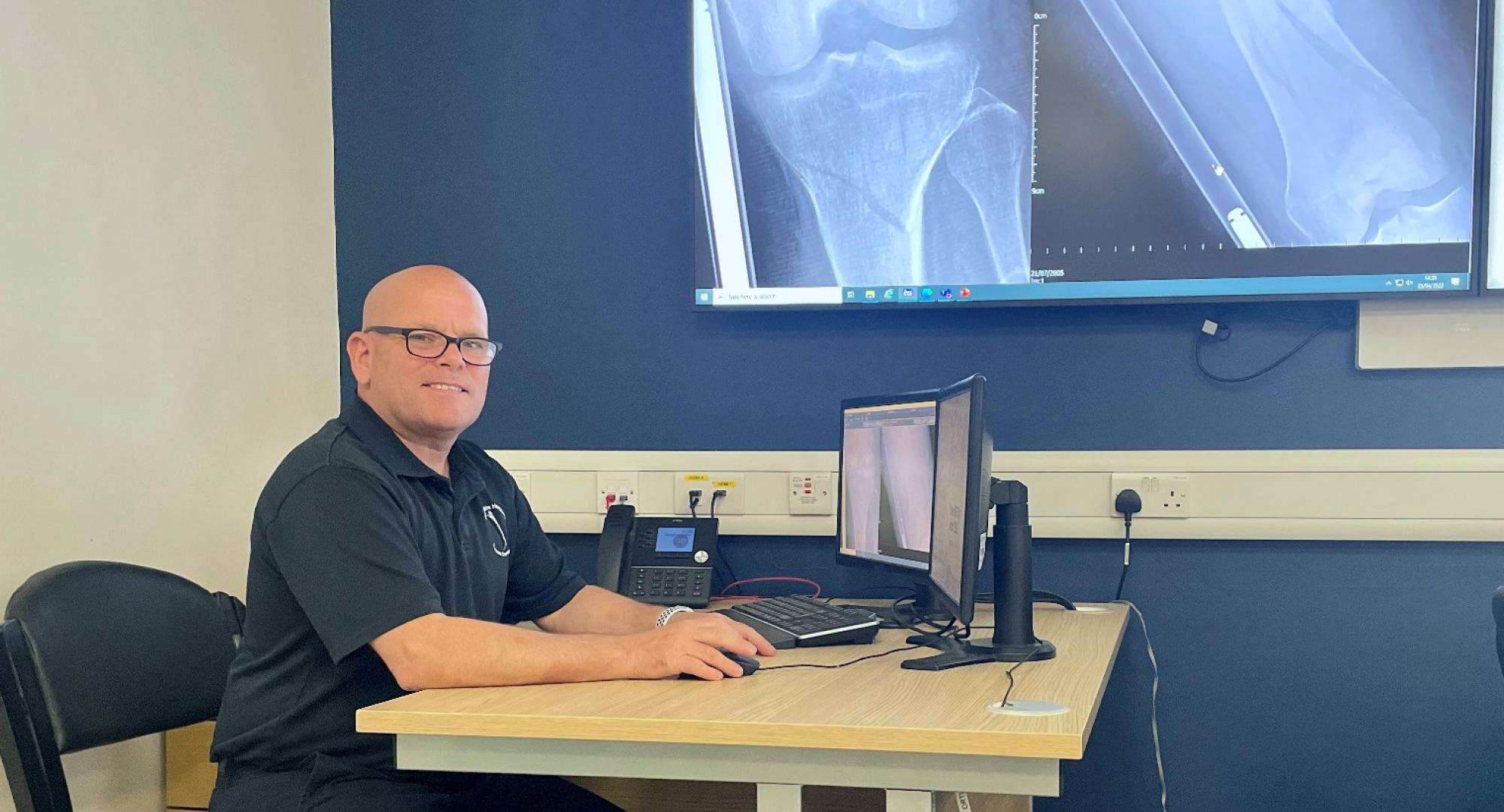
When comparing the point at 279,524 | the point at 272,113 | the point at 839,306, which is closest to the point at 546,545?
the point at 279,524

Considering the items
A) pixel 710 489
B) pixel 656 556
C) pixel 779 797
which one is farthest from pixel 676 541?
pixel 779 797

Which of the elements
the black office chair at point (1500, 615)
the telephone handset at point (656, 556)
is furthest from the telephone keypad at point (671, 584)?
the black office chair at point (1500, 615)

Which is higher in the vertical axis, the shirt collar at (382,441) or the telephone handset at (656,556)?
the shirt collar at (382,441)

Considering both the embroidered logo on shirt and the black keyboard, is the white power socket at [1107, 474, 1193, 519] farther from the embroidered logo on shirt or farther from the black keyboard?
the embroidered logo on shirt

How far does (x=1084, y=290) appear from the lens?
2.70 meters

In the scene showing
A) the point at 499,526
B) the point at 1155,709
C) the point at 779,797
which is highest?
the point at 499,526

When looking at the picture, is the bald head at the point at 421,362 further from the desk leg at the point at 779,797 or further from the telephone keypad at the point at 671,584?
the desk leg at the point at 779,797

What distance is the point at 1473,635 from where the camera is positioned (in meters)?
2.57

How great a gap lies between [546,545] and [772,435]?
0.70 m

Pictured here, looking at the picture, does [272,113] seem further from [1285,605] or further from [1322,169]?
[1285,605]

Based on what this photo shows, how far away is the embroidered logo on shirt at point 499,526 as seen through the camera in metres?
2.21

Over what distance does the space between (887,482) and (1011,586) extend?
1.44 ft

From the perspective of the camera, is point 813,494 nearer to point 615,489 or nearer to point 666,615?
point 615,489

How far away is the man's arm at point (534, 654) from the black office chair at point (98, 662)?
2.01ft
